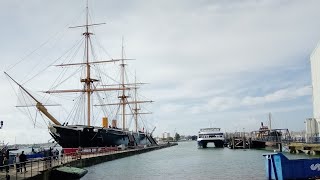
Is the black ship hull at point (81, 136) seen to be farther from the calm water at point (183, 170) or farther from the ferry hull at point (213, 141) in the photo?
the ferry hull at point (213, 141)

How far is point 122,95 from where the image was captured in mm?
103062

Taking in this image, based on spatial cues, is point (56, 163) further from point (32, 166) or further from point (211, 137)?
point (211, 137)

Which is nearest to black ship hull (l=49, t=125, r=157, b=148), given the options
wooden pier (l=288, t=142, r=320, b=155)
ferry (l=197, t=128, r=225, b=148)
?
wooden pier (l=288, t=142, r=320, b=155)

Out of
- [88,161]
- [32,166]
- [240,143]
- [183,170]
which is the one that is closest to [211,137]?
[240,143]

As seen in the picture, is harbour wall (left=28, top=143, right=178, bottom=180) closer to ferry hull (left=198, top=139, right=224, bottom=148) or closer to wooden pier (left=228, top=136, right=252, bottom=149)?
wooden pier (left=228, top=136, right=252, bottom=149)

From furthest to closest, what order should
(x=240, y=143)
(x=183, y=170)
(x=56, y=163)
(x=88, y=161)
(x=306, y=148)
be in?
1. (x=240, y=143)
2. (x=306, y=148)
3. (x=88, y=161)
4. (x=183, y=170)
5. (x=56, y=163)

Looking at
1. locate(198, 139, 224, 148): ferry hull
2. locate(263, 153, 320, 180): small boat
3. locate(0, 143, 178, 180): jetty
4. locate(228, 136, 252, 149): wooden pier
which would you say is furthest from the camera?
locate(198, 139, 224, 148): ferry hull

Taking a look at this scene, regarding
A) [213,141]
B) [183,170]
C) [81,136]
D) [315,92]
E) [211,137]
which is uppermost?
[315,92]

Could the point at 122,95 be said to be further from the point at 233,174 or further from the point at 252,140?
the point at 233,174

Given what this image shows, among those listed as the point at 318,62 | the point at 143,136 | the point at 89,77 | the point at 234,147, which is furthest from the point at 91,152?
the point at 143,136

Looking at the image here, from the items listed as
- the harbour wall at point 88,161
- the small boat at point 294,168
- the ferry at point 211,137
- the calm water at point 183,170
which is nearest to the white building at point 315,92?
the calm water at point 183,170

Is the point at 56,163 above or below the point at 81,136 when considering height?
below

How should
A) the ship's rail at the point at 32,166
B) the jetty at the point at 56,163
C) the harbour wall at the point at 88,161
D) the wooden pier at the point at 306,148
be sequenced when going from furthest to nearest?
the wooden pier at the point at 306,148, the harbour wall at the point at 88,161, the jetty at the point at 56,163, the ship's rail at the point at 32,166

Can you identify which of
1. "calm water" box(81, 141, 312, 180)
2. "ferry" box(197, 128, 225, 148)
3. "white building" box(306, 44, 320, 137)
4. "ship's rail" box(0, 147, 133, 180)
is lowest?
"calm water" box(81, 141, 312, 180)
